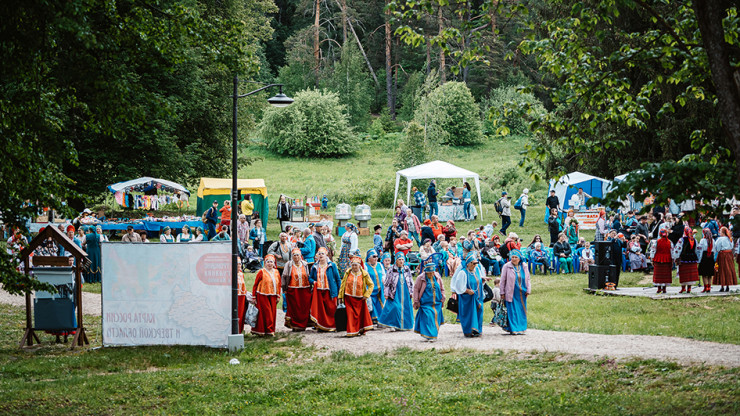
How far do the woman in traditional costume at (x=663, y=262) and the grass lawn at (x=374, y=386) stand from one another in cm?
804

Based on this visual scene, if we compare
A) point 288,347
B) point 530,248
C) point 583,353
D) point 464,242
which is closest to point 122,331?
point 288,347

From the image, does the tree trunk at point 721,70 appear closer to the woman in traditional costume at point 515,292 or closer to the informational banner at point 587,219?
the woman in traditional costume at point 515,292

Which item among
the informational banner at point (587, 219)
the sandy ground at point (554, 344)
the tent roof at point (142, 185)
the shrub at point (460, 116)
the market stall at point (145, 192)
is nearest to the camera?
the sandy ground at point (554, 344)

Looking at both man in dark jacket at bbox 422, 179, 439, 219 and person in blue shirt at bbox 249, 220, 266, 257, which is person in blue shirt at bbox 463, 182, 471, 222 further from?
person in blue shirt at bbox 249, 220, 266, 257

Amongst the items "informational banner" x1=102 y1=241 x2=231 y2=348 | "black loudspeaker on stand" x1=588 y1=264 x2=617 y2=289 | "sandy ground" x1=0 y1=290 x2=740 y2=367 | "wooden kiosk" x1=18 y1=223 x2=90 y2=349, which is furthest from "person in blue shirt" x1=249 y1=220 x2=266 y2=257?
"black loudspeaker on stand" x1=588 y1=264 x2=617 y2=289

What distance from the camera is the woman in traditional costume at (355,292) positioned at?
1492 centimetres

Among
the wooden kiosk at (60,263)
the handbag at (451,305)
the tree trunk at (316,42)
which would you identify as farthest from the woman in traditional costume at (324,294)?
the tree trunk at (316,42)

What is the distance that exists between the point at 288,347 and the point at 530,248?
1119 cm

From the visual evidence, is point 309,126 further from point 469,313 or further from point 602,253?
point 469,313

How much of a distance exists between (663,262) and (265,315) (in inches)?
390

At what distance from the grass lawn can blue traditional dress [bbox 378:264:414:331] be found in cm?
239

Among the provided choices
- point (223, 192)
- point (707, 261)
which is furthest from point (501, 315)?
point (223, 192)

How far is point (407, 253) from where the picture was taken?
66.9 ft

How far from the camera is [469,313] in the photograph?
1416 centimetres
